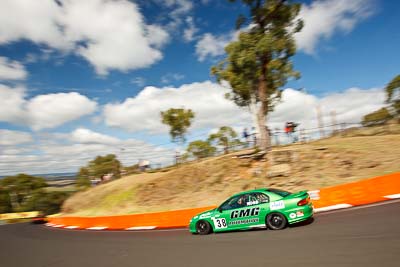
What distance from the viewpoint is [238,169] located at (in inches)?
904

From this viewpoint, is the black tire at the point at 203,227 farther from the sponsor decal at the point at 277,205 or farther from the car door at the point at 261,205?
the sponsor decal at the point at 277,205

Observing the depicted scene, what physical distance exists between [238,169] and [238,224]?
13.2m

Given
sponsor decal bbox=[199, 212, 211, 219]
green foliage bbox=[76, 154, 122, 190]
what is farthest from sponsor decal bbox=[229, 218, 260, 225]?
green foliage bbox=[76, 154, 122, 190]

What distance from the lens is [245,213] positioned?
9.70 metres

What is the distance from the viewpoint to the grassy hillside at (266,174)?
57.1ft

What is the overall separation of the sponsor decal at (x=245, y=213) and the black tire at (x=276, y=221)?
0.41m

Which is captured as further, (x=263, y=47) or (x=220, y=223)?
(x=263, y=47)

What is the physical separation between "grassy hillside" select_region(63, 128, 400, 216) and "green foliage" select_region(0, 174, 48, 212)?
44.0 m

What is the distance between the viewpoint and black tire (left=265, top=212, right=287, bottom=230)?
8867 millimetres

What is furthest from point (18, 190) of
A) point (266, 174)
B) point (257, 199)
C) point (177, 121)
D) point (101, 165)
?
point (257, 199)

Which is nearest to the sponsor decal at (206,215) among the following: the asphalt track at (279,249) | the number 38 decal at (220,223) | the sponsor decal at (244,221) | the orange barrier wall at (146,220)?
the number 38 decal at (220,223)

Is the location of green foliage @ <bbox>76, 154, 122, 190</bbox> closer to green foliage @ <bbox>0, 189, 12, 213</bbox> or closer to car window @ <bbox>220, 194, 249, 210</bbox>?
green foliage @ <bbox>0, 189, 12, 213</bbox>

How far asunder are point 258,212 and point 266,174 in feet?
39.2

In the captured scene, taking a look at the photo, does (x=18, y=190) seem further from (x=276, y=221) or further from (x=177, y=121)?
(x=276, y=221)
